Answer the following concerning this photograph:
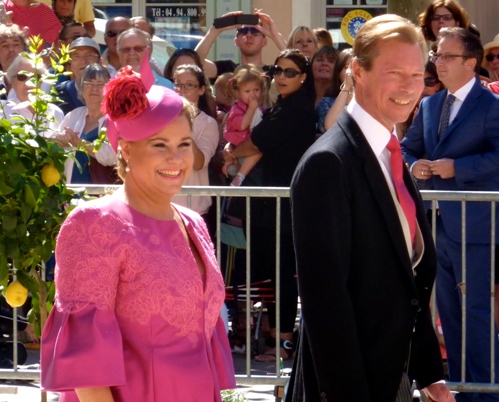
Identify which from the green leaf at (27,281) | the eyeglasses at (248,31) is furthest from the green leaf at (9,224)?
the eyeglasses at (248,31)

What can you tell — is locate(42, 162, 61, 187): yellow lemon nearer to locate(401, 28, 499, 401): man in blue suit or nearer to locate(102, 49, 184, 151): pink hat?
locate(102, 49, 184, 151): pink hat

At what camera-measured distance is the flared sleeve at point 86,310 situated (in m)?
2.77

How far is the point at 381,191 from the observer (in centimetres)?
318

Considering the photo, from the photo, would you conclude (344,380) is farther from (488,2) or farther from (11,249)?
(488,2)

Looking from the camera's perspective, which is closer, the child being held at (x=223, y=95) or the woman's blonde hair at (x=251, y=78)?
the woman's blonde hair at (x=251, y=78)

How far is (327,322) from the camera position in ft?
10.1

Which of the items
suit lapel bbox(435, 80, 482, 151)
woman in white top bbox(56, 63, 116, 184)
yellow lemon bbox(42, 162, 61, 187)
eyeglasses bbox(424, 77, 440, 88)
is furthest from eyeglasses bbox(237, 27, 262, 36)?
yellow lemon bbox(42, 162, 61, 187)

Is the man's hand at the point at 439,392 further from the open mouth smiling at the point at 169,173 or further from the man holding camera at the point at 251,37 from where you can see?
the man holding camera at the point at 251,37

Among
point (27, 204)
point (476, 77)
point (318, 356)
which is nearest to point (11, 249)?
point (27, 204)

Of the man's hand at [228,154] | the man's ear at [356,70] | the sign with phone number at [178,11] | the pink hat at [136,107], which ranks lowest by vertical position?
the man's hand at [228,154]

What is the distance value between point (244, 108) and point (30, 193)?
3.78m

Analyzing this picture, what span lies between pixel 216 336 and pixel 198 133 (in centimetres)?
423

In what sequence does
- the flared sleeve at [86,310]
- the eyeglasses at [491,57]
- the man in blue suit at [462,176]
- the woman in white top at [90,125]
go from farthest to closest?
the eyeglasses at [491,57] → the woman in white top at [90,125] → the man in blue suit at [462,176] → the flared sleeve at [86,310]

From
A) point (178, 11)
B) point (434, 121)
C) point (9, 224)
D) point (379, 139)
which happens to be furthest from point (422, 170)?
point (178, 11)
